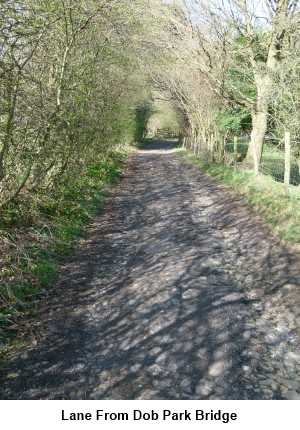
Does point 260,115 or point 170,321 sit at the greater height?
point 260,115

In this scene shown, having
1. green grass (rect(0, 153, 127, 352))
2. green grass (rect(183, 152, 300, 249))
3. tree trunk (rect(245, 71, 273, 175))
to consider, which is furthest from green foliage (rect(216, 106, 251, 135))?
green grass (rect(0, 153, 127, 352))

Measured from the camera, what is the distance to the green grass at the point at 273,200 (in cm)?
1010

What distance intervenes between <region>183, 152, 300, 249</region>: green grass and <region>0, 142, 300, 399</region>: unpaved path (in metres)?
0.45

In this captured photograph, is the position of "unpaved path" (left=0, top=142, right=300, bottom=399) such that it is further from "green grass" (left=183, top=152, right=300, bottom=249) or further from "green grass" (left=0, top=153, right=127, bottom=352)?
"green grass" (left=183, top=152, right=300, bottom=249)

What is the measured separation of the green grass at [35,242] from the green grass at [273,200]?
15.8ft

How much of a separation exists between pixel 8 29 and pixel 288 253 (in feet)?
21.6

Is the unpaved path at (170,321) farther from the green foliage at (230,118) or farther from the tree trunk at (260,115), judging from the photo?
the green foliage at (230,118)

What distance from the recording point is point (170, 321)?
6.29 meters

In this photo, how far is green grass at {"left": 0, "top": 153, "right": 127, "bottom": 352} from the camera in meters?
6.55

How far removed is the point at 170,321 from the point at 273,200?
703 centimetres
